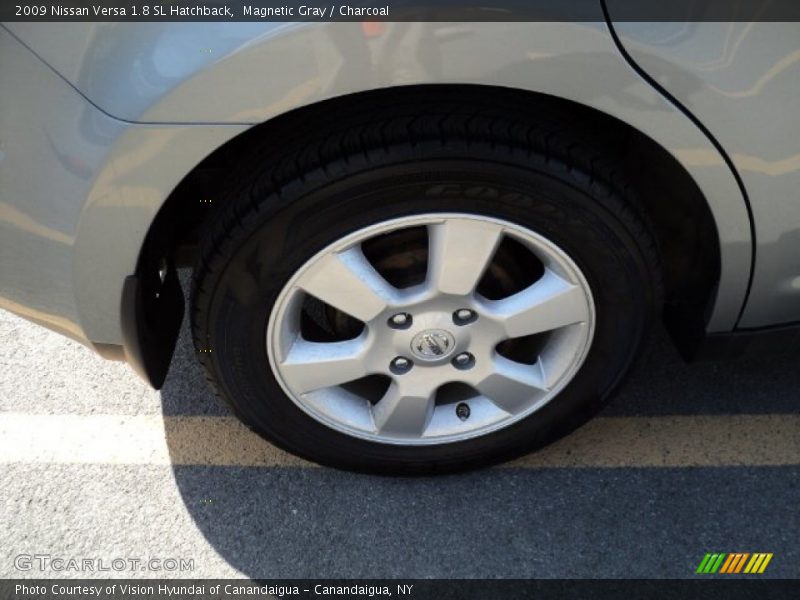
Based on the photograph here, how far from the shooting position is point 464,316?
1.69m

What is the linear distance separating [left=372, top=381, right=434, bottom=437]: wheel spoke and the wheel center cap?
109 mm

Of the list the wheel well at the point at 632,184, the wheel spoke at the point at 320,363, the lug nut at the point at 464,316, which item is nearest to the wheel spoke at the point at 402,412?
the wheel spoke at the point at 320,363

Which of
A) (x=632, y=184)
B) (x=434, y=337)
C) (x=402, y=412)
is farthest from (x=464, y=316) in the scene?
(x=632, y=184)

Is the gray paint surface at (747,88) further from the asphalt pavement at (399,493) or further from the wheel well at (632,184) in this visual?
the asphalt pavement at (399,493)

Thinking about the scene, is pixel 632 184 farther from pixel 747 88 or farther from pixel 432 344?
pixel 432 344

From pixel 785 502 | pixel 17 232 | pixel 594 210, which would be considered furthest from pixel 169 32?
pixel 785 502

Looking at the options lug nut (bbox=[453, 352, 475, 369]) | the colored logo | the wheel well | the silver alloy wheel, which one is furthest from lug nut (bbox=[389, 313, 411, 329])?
the colored logo

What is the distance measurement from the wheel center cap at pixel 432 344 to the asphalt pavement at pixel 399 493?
0.41 m

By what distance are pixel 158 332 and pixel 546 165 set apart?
0.91 m

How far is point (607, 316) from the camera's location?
1.71 m

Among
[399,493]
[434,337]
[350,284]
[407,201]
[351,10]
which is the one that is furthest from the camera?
[399,493]

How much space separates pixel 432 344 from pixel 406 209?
345 millimetres

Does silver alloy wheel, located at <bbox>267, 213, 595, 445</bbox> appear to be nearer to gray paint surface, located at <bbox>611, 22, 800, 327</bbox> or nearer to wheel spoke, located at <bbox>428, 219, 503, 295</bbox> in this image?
wheel spoke, located at <bbox>428, 219, 503, 295</bbox>

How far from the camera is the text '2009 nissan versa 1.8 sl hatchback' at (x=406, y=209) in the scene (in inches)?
52.3
